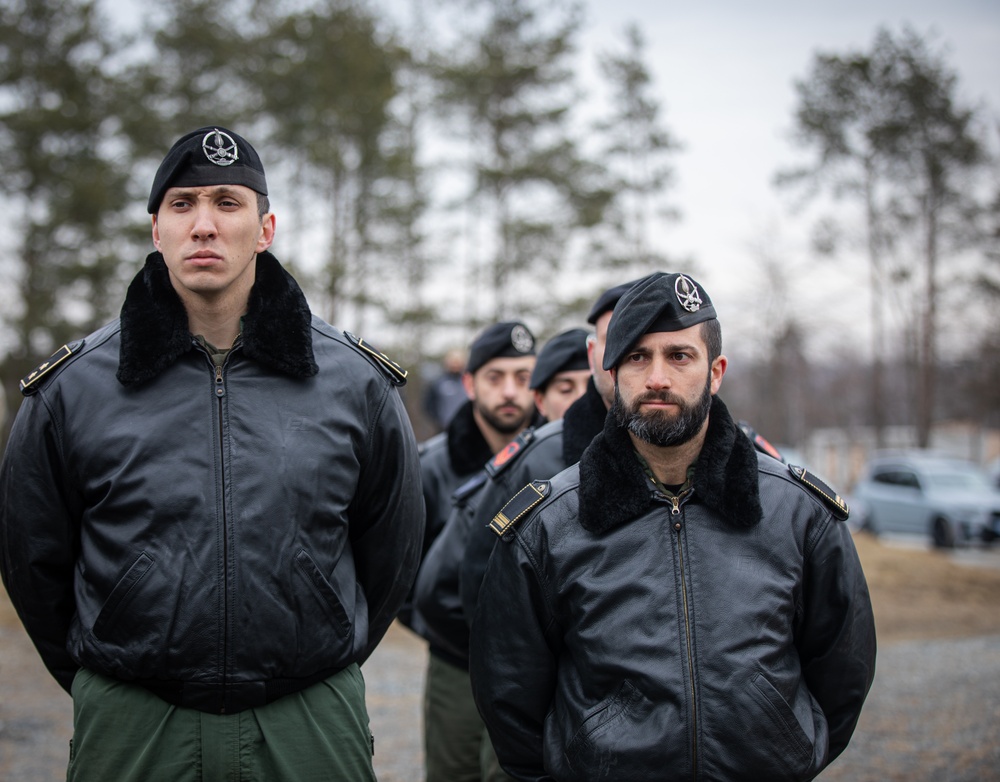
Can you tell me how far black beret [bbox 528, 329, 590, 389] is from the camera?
4406mm

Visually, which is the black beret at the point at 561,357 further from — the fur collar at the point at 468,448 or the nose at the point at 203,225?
the nose at the point at 203,225

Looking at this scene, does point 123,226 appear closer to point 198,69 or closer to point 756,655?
point 198,69

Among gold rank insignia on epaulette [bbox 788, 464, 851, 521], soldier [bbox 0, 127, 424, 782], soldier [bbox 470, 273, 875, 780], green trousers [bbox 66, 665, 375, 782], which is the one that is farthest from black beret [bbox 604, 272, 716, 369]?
green trousers [bbox 66, 665, 375, 782]

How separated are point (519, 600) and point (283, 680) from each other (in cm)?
66

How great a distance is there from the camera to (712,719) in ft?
7.93

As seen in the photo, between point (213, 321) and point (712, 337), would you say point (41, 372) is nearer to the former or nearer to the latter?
point (213, 321)

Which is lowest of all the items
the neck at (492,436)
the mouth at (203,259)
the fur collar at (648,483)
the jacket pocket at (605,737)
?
the jacket pocket at (605,737)

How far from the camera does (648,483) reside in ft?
8.71

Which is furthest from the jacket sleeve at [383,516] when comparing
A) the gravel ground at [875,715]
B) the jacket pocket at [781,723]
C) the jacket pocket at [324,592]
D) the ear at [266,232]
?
the gravel ground at [875,715]

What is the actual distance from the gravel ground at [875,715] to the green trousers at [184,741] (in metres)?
4.16

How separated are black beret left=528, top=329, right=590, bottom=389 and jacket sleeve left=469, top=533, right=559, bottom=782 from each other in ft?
5.84

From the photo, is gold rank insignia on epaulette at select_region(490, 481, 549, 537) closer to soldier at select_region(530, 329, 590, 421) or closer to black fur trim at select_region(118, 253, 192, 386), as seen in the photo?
black fur trim at select_region(118, 253, 192, 386)

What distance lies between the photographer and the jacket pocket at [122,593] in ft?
8.02

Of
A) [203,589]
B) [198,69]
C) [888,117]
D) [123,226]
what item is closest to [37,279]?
[123,226]
